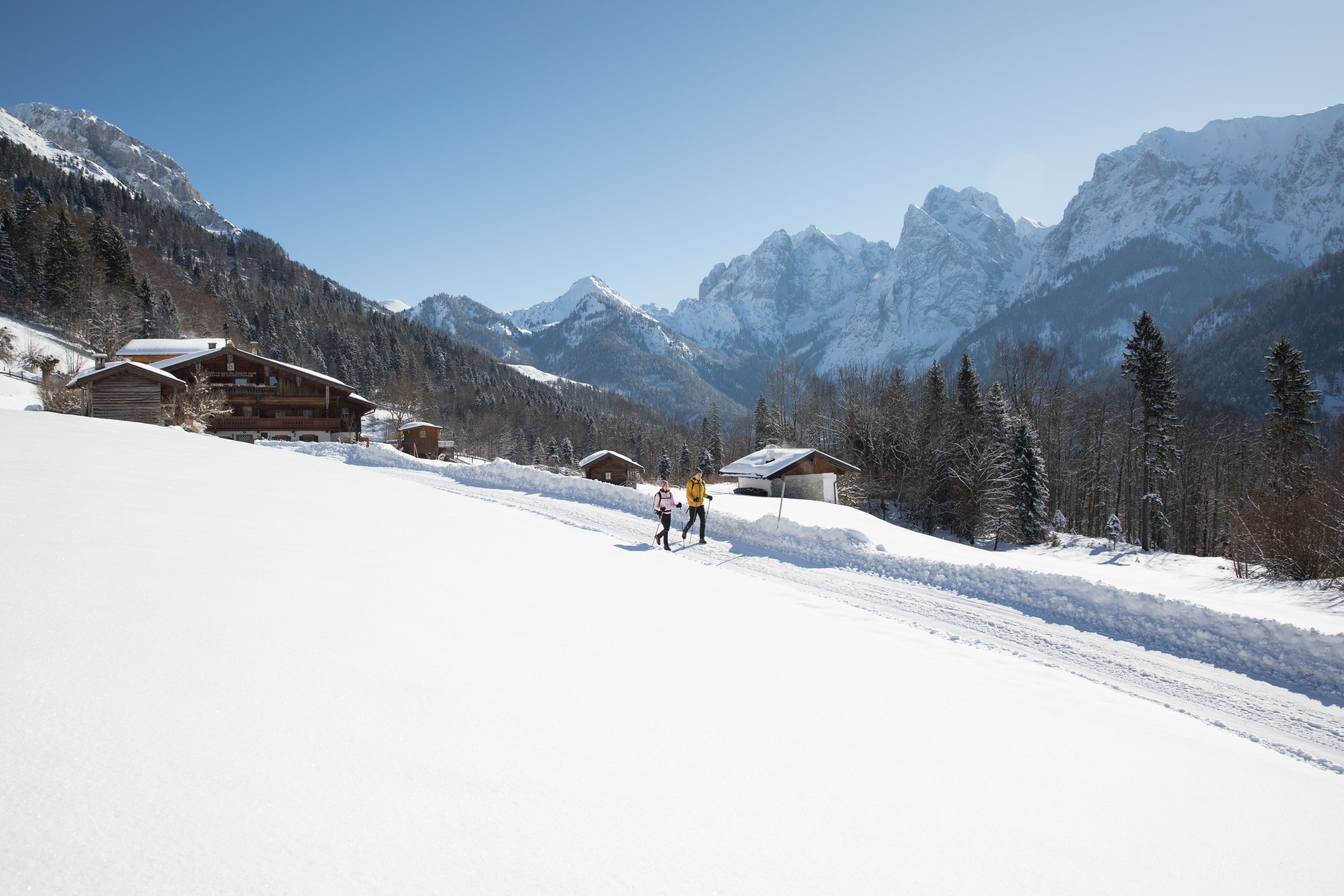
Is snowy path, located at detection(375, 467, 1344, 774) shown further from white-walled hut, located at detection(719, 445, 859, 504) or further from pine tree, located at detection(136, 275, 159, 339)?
pine tree, located at detection(136, 275, 159, 339)

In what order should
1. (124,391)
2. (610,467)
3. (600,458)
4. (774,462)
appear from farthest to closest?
(610,467) → (600,458) → (774,462) → (124,391)

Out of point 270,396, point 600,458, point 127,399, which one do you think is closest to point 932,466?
point 600,458

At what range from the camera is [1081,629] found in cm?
906

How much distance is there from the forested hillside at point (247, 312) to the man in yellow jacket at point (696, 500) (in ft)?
205

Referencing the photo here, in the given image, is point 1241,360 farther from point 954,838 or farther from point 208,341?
point 208,341

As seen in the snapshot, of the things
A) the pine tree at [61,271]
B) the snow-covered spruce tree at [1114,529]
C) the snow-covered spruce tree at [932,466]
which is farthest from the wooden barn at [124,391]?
the snow-covered spruce tree at [1114,529]

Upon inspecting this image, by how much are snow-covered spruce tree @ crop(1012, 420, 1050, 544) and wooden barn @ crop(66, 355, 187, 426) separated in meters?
51.6

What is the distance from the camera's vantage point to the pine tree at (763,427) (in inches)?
2298

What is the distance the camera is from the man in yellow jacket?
14.1m

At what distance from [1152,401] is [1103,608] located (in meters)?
34.9

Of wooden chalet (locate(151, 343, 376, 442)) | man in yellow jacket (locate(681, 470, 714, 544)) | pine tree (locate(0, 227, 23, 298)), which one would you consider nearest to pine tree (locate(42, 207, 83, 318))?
pine tree (locate(0, 227, 23, 298))

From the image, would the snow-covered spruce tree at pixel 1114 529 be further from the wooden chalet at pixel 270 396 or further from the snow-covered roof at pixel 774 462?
the wooden chalet at pixel 270 396

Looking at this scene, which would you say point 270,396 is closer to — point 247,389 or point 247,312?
point 247,389

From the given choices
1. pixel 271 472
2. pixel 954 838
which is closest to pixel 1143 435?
pixel 954 838
